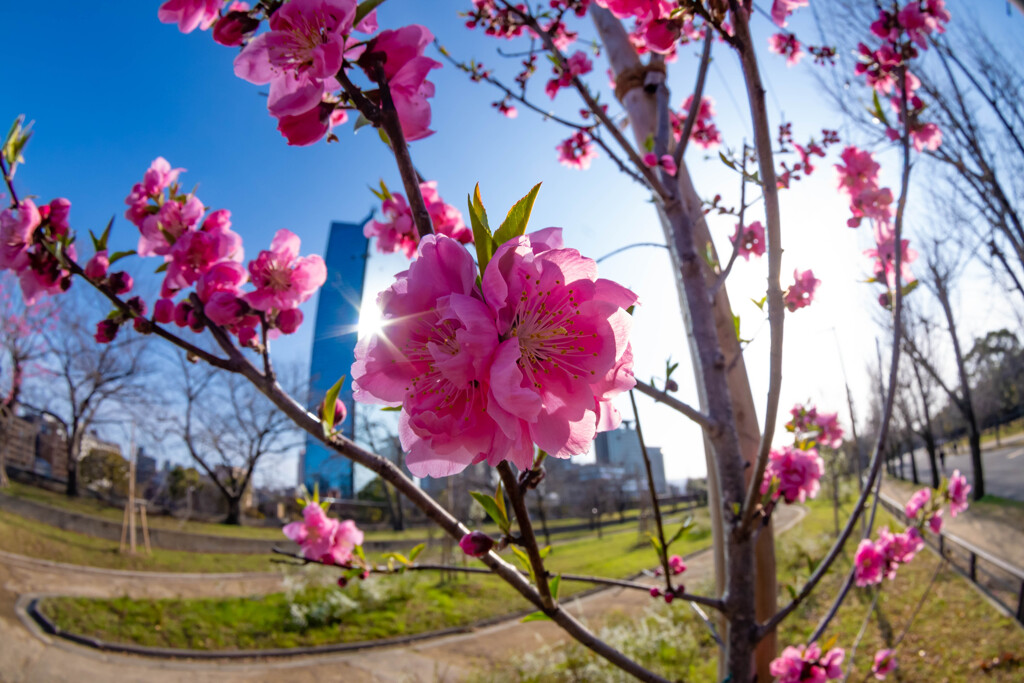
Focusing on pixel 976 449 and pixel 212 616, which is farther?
pixel 976 449

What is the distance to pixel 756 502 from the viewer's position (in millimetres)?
1119

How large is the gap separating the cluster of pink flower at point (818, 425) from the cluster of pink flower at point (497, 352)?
1.90 meters

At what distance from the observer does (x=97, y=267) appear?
3.52 ft

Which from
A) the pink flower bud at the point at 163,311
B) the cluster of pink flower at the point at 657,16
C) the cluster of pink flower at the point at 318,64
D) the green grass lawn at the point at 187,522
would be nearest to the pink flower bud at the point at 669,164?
the cluster of pink flower at the point at 657,16

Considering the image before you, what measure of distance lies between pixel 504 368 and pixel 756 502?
96 cm

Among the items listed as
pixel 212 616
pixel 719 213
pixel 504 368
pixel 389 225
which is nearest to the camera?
pixel 504 368

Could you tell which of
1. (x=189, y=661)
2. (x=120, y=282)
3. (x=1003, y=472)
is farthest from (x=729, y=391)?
(x=1003, y=472)

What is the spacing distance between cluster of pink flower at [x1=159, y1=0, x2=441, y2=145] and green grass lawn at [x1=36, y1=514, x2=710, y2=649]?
539cm

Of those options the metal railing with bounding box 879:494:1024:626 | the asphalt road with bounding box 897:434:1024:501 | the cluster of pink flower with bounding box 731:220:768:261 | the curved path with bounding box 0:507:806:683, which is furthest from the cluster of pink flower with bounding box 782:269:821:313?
the asphalt road with bounding box 897:434:1024:501

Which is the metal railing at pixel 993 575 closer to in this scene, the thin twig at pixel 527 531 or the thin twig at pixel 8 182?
the thin twig at pixel 527 531

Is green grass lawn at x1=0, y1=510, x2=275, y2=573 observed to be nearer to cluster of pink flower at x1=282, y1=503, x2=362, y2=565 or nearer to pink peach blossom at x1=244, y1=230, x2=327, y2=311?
cluster of pink flower at x1=282, y1=503, x2=362, y2=565

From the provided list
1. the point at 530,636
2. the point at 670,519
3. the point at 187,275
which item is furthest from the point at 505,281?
the point at 670,519

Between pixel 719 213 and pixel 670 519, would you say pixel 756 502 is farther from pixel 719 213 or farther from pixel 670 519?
pixel 670 519

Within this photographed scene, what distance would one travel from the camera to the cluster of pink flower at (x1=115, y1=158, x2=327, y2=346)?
3.37 ft
